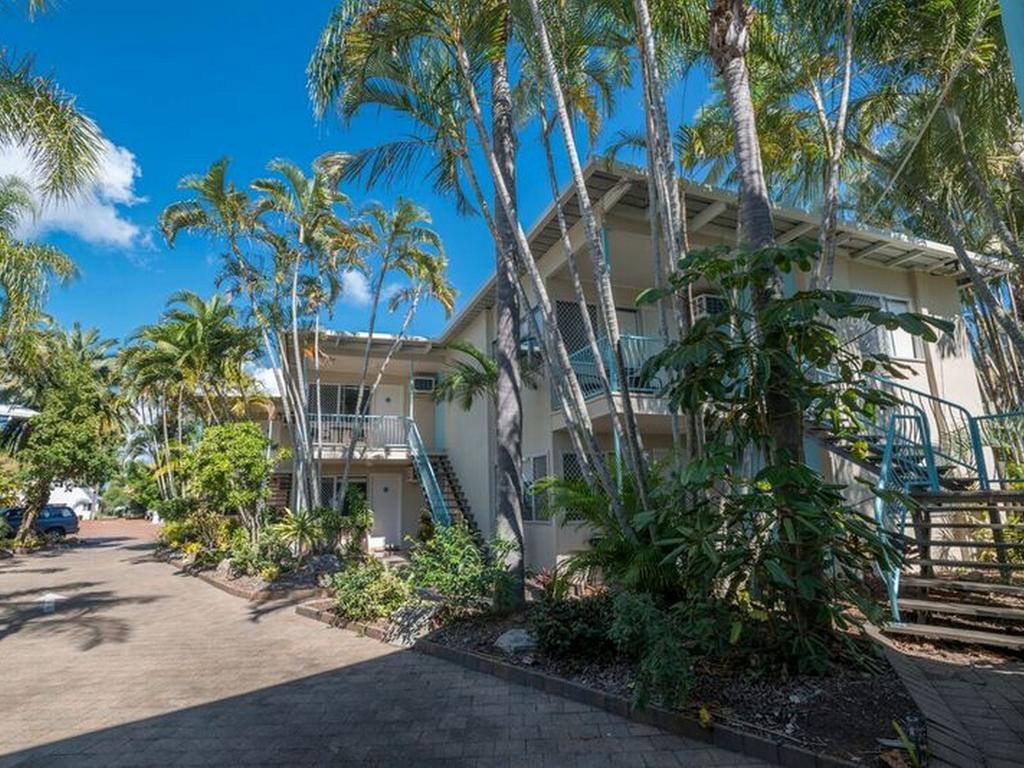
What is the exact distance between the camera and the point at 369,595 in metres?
7.64

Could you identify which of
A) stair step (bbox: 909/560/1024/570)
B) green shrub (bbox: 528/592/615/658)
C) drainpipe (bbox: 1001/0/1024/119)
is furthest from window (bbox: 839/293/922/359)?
drainpipe (bbox: 1001/0/1024/119)

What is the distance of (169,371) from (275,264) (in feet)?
16.7

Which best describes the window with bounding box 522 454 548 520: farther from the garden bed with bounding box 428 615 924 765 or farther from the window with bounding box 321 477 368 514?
the garden bed with bounding box 428 615 924 765

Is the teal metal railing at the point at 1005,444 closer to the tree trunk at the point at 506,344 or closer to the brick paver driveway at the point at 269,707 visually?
the tree trunk at the point at 506,344

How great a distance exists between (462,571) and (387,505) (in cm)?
1151

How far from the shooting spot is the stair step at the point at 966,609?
16.6 feet

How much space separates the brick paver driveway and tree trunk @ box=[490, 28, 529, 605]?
85.1 inches

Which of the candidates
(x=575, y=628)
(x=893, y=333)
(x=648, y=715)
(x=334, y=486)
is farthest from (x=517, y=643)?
(x=334, y=486)

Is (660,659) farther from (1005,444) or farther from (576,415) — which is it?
(1005,444)

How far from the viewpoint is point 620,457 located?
6.73 meters

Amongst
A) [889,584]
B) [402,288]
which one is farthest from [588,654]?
[402,288]

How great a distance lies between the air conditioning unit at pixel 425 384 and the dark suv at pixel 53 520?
53.0 ft

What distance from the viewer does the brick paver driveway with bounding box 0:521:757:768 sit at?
386 centimetres

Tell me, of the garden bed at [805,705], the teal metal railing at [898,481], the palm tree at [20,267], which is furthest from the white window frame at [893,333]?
the palm tree at [20,267]
